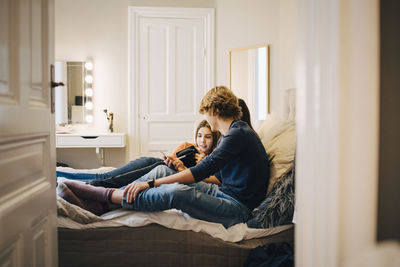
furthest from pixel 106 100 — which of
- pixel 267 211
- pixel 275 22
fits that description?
pixel 267 211

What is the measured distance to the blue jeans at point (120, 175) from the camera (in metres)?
1.98

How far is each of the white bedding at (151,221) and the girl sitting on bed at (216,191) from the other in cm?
4

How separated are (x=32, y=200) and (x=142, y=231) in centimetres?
71

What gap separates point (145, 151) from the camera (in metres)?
4.16

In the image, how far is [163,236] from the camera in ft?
5.02

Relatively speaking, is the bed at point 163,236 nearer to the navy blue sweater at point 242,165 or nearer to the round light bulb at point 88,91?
the navy blue sweater at point 242,165

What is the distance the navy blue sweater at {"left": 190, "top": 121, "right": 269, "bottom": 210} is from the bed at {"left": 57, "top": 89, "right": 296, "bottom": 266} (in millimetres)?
105

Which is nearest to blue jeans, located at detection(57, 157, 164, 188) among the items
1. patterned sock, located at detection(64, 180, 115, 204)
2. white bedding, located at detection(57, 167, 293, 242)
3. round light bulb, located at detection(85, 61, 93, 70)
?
patterned sock, located at detection(64, 180, 115, 204)

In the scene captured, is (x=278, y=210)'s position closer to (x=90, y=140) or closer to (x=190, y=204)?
(x=190, y=204)

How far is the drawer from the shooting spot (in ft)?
12.6

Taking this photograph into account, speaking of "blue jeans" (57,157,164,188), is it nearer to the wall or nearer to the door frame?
the door frame

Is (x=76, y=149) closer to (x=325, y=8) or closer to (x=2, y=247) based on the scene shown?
(x=2, y=247)

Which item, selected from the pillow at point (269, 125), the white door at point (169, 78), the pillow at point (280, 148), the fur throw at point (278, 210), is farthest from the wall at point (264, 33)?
the fur throw at point (278, 210)

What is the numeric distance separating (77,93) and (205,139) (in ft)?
8.21
